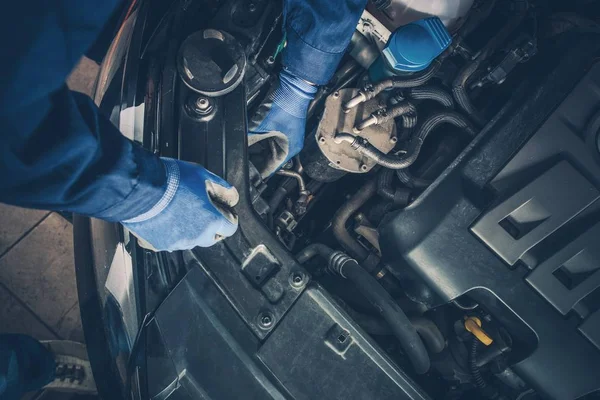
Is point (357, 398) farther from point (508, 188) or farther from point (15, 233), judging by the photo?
point (15, 233)

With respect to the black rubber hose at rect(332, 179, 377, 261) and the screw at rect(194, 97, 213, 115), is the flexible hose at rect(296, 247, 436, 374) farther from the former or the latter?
the screw at rect(194, 97, 213, 115)

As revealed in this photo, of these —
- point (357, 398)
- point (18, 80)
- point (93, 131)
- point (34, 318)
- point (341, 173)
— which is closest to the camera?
point (18, 80)

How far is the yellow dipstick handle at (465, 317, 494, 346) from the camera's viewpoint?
131 centimetres

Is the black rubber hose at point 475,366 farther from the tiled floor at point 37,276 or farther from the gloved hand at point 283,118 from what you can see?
the tiled floor at point 37,276

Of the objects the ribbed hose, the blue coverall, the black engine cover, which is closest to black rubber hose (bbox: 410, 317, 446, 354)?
the black engine cover

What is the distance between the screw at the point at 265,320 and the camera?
1249mm

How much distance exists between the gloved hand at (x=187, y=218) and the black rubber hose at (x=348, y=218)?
1.21 ft

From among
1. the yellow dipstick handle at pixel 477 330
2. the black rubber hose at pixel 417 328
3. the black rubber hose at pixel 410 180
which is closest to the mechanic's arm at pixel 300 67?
the black rubber hose at pixel 410 180

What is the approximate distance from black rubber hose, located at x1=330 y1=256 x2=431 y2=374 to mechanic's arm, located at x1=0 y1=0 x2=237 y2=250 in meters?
0.43

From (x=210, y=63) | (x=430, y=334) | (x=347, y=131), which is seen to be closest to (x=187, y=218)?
(x=210, y=63)

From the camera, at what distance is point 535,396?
1354 millimetres

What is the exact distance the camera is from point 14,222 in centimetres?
241

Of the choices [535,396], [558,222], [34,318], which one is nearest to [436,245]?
[558,222]

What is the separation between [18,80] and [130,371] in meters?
0.91
